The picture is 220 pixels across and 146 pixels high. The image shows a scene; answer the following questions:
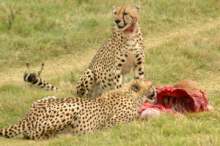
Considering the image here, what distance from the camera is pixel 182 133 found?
2.59 m

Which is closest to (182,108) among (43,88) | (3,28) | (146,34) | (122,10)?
(122,10)

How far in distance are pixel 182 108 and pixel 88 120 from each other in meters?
1.11

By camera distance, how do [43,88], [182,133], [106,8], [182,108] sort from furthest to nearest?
1. [106,8]
2. [43,88]
3. [182,108]
4. [182,133]

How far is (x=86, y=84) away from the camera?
180 inches

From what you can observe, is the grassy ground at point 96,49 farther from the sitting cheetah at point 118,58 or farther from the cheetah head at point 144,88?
the cheetah head at point 144,88

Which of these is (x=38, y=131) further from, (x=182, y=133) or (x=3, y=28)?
(x=3, y=28)

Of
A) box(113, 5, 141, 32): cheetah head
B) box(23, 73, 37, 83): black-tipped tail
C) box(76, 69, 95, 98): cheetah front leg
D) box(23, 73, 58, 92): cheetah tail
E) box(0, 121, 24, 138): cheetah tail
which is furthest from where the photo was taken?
box(76, 69, 95, 98): cheetah front leg

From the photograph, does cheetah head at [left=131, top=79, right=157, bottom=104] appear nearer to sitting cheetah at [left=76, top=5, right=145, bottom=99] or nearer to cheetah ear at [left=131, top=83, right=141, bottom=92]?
cheetah ear at [left=131, top=83, right=141, bottom=92]

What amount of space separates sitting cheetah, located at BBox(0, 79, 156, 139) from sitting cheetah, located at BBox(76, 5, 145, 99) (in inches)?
21.8

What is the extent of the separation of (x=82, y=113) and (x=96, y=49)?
3.27 metres

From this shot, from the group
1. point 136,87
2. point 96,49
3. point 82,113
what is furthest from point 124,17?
point 96,49

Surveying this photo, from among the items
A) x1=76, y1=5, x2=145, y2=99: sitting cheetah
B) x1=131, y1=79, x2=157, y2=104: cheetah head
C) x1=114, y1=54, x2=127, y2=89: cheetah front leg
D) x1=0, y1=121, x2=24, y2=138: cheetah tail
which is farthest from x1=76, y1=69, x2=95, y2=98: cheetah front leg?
x1=0, y1=121, x2=24, y2=138: cheetah tail

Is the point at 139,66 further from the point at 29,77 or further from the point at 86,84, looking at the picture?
the point at 29,77

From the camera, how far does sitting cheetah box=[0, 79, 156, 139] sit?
10.4ft
